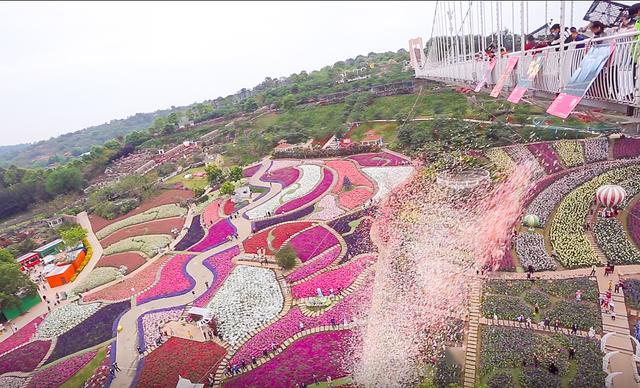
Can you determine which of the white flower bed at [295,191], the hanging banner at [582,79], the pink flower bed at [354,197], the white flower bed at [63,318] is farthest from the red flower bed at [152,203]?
the hanging banner at [582,79]

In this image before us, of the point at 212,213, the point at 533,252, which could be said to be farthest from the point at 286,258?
the point at 212,213

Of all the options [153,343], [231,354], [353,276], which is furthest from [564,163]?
[153,343]

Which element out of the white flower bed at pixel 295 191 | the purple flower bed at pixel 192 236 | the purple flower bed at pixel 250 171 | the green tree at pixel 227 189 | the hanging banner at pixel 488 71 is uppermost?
the hanging banner at pixel 488 71

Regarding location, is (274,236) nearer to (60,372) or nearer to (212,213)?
(212,213)

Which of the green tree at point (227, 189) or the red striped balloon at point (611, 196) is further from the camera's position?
the green tree at point (227, 189)

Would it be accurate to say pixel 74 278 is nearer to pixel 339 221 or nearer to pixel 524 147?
pixel 339 221

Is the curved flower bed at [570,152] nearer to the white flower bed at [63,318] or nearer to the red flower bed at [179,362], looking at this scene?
the red flower bed at [179,362]
